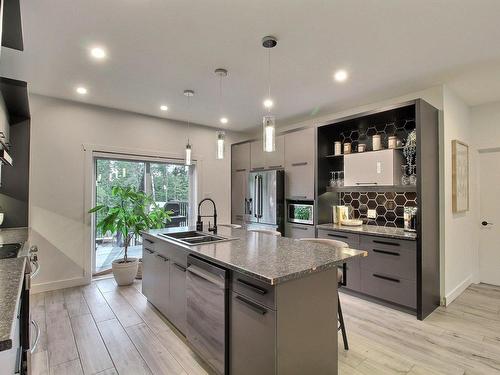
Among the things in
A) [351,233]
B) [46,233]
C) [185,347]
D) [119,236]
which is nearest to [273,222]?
[351,233]

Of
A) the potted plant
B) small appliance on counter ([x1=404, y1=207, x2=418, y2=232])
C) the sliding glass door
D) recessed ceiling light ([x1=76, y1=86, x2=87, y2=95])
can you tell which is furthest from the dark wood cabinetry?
recessed ceiling light ([x1=76, y1=86, x2=87, y2=95])

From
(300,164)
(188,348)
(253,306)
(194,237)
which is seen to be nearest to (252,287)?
(253,306)

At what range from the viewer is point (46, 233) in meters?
3.71

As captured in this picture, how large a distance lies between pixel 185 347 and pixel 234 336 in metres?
0.85

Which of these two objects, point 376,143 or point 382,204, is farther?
point 382,204

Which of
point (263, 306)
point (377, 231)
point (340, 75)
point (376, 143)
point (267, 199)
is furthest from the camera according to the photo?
point (267, 199)

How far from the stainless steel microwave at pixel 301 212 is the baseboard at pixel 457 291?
184 cm

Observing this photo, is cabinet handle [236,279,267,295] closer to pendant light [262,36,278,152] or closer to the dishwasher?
the dishwasher

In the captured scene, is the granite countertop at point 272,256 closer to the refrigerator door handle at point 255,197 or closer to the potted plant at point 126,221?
the potted plant at point 126,221

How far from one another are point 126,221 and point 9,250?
1951 millimetres

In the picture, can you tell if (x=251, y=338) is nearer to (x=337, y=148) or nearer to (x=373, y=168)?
(x=373, y=168)

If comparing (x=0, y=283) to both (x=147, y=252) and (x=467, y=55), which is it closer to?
(x=147, y=252)

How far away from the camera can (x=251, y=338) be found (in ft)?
5.24

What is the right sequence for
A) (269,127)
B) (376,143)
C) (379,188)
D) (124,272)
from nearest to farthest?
(269,127) → (379,188) → (376,143) → (124,272)
